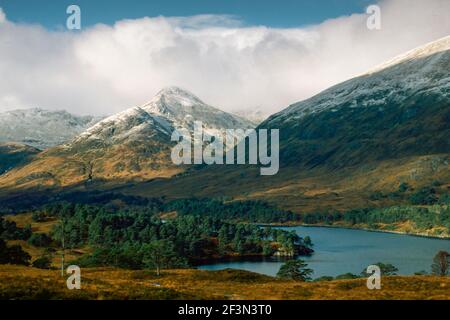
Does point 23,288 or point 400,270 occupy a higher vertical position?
point 23,288

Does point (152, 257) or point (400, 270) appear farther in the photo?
point (400, 270)
